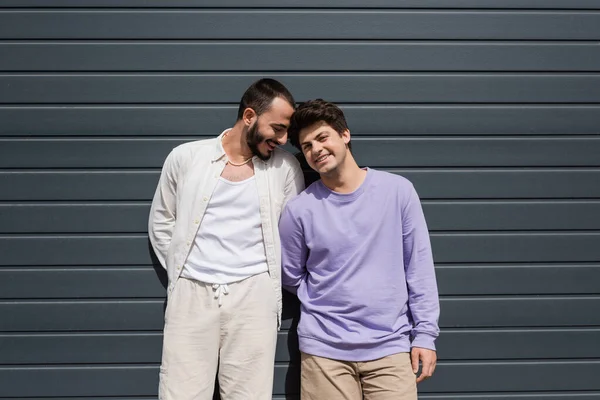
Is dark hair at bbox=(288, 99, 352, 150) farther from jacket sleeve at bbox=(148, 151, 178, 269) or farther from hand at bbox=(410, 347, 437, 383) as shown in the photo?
hand at bbox=(410, 347, 437, 383)

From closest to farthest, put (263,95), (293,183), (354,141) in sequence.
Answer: (263,95)
(293,183)
(354,141)

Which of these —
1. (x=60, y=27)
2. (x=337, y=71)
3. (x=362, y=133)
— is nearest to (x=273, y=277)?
(x=362, y=133)

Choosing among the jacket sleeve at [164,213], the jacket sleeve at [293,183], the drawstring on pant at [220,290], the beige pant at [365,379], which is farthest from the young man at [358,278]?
the jacket sleeve at [164,213]

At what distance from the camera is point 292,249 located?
2781 millimetres

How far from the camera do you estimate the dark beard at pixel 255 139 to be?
2678 mm

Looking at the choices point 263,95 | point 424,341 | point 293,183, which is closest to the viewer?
point 424,341

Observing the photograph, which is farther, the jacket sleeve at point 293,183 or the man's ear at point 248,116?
the jacket sleeve at point 293,183

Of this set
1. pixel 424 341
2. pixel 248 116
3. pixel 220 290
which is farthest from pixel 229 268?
pixel 424 341

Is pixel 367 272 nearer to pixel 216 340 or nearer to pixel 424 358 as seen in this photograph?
pixel 424 358

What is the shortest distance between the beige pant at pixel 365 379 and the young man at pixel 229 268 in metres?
0.26

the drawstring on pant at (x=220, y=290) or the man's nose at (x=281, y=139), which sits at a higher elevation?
the man's nose at (x=281, y=139)

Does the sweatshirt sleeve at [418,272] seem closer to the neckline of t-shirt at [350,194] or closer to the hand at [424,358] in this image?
the hand at [424,358]

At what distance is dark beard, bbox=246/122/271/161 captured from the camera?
8.79ft

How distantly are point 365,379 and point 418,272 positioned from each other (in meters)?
0.55
